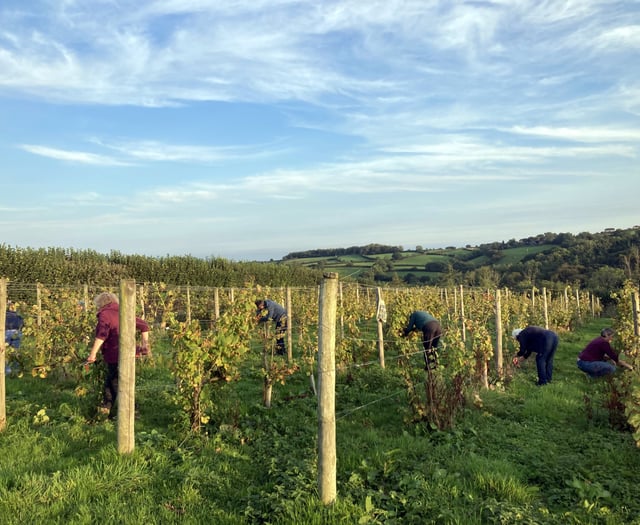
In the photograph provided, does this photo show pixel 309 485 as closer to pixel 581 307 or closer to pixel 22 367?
pixel 22 367

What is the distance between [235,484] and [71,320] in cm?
530

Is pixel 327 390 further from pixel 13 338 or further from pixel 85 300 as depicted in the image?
pixel 85 300

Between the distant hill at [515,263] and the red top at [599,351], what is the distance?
2778 cm

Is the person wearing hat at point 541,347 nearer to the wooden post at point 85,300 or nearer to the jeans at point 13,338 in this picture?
→ the wooden post at point 85,300

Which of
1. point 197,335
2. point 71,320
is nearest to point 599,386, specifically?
point 197,335

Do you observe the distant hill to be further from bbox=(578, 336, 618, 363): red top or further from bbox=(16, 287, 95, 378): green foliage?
bbox=(16, 287, 95, 378): green foliage

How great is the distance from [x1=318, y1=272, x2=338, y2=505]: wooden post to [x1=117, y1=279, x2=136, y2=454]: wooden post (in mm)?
2066

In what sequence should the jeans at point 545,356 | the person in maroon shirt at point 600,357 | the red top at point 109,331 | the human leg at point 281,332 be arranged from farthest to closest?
the jeans at point 545,356
the person in maroon shirt at point 600,357
the human leg at point 281,332
the red top at point 109,331

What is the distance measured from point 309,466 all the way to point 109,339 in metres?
3.16

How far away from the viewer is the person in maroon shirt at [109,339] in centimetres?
542

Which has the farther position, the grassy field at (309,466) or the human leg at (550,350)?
the human leg at (550,350)

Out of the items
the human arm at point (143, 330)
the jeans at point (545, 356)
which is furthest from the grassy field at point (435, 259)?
the human arm at point (143, 330)

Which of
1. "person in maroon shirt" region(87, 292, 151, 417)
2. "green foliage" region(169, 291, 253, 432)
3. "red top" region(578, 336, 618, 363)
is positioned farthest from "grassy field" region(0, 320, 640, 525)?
"red top" region(578, 336, 618, 363)

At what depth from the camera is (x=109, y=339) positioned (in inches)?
219
